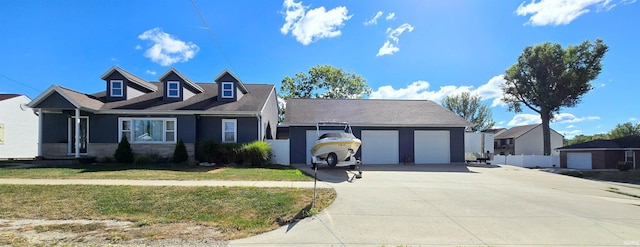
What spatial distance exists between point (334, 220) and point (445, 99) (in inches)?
2205

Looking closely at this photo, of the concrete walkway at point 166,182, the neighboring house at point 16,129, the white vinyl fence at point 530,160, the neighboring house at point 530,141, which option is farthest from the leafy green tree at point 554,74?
the neighboring house at point 16,129

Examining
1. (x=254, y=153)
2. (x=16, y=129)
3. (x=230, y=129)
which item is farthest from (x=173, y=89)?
(x=16, y=129)

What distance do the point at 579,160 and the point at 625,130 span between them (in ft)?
127

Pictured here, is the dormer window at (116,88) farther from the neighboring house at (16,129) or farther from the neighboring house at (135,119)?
the neighboring house at (16,129)

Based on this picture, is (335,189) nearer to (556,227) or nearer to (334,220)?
(334,220)

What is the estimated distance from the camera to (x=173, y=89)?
19.5 meters

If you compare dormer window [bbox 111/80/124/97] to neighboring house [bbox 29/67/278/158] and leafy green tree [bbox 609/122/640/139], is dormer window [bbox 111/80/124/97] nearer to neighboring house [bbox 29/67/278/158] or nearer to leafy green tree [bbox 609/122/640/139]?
neighboring house [bbox 29/67/278/158]

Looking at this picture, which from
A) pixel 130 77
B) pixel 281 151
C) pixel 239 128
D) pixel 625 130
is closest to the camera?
pixel 239 128

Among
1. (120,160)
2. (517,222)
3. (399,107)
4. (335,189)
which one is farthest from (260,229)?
(399,107)

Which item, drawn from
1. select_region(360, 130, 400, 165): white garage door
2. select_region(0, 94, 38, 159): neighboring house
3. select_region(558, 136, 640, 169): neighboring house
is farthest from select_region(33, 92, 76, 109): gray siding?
select_region(558, 136, 640, 169): neighboring house

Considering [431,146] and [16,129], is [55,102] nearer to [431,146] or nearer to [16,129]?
[16,129]

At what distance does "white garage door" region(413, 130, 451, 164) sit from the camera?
2023 cm

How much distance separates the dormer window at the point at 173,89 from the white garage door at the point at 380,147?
37.1 feet

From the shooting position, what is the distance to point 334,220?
6590 mm
